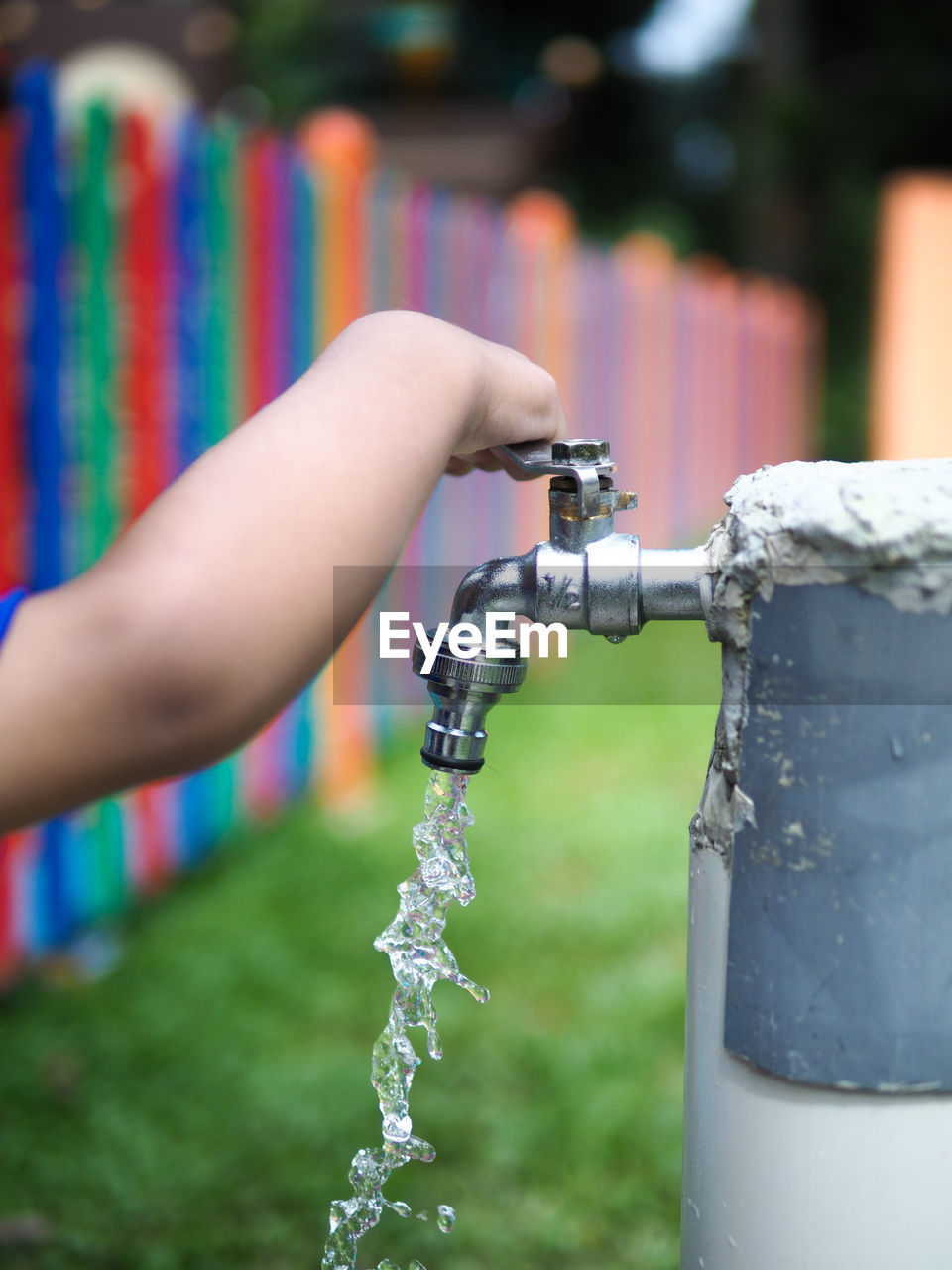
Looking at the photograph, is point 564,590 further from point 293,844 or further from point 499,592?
point 293,844

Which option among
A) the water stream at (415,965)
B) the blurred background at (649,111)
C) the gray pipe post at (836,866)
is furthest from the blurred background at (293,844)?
the blurred background at (649,111)

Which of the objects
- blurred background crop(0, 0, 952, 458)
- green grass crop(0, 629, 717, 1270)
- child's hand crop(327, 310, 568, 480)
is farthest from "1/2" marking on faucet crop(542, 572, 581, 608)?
blurred background crop(0, 0, 952, 458)

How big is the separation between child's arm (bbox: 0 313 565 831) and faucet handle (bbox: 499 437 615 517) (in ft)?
0.46

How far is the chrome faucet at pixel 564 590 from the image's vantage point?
0.87 meters

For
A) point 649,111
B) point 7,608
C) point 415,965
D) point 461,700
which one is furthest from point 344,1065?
point 649,111

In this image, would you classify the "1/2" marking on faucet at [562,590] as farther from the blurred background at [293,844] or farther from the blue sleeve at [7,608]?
the blurred background at [293,844]

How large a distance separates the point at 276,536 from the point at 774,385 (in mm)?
9749

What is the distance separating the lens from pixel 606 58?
14.8m

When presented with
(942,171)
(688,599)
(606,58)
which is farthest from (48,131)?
(606,58)

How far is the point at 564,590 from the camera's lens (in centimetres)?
89

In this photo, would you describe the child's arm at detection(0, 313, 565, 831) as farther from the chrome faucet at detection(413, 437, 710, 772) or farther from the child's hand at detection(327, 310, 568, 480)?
the chrome faucet at detection(413, 437, 710, 772)

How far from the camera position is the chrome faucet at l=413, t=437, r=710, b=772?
871 mm

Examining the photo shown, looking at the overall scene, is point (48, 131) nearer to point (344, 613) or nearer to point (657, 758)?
point (344, 613)

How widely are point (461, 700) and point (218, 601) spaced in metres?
0.26
